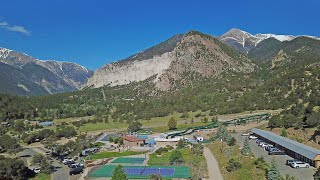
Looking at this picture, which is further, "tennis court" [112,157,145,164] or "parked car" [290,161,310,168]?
"tennis court" [112,157,145,164]

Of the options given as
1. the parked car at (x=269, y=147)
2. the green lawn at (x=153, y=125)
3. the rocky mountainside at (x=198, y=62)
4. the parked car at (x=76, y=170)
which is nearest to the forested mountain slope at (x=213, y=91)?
the rocky mountainside at (x=198, y=62)

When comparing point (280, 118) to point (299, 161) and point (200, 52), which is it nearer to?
point (299, 161)

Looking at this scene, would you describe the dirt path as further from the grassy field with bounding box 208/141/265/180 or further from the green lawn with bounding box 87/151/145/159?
the green lawn with bounding box 87/151/145/159

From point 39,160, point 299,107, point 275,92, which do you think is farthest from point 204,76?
point 39,160

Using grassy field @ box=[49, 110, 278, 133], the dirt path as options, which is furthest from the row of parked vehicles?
grassy field @ box=[49, 110, 278, 133]

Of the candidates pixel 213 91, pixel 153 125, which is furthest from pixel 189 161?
pixel 213 91

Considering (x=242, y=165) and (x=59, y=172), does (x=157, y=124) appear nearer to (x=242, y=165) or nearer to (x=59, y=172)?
(x=59, y=172)

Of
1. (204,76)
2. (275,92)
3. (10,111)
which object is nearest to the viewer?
(275,92)
